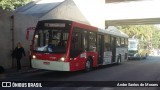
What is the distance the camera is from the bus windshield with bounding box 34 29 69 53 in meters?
16.6

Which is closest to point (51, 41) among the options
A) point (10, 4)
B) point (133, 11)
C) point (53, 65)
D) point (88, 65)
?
point (53, 65)

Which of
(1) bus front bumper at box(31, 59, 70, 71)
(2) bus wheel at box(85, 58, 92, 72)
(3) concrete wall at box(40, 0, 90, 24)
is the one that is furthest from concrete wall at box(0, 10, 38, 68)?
(2) bus wheel at box(85, 58, 92, 72)

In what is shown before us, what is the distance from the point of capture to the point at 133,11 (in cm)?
3975

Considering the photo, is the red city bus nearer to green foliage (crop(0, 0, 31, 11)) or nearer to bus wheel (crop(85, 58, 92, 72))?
bus wheel (crop(85, 58, 92, 72))

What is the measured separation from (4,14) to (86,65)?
585 centimetres

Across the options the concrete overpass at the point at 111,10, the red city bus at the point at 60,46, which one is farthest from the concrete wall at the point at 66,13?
the red city bus at the point at 60,46

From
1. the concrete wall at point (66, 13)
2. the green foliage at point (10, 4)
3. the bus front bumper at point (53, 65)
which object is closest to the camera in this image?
the bus front bumper at point (53, 65)

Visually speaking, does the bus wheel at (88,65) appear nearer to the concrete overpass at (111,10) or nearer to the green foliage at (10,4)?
the concrete overpass at (111,10)

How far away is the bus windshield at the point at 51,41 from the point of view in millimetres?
16609

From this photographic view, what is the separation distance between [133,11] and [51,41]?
2464 centimetres

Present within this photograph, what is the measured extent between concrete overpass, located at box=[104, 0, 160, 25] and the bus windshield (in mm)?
23626

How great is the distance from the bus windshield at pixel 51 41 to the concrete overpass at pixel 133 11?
930 inches

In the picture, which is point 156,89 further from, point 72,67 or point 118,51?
point 118,51

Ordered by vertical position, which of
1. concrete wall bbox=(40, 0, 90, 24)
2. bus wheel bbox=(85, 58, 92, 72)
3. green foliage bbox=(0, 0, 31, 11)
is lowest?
bus wheel bbox=(85, 58, 92, 72)
